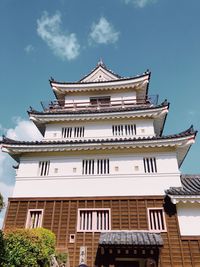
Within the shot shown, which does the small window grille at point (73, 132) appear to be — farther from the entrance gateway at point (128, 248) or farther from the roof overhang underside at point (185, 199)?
the roof overhang underside at point (185, 199)

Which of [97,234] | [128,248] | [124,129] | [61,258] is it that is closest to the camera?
[128,248]

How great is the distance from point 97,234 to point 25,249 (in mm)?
5590

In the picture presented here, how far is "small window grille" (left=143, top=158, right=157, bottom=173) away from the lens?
16.1m

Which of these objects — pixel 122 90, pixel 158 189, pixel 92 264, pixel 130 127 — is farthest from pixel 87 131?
pixel 92 264

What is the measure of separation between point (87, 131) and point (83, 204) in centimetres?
603

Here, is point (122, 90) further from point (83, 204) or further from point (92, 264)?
point (92, 264)

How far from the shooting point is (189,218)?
14.2m

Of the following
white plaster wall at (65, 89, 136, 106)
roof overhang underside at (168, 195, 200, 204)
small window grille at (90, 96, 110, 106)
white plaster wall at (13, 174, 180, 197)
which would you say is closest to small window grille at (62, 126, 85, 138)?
white plaster wall at (65, 89, 136, 106)

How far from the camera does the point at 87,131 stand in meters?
19.3

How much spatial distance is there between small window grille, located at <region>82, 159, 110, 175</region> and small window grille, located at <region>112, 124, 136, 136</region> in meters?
2.99

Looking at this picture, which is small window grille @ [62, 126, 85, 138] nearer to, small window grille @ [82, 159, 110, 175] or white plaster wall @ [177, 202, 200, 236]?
small window grille @ [82, 159, 110, 175]

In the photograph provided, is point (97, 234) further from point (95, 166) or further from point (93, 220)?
point (95, 166)

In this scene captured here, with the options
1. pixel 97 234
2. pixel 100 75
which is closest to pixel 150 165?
pixel 97 234

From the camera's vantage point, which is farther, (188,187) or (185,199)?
(188,187)
